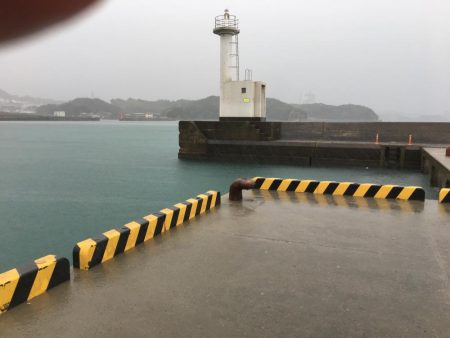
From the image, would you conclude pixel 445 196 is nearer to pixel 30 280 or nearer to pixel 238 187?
pixel 238 187

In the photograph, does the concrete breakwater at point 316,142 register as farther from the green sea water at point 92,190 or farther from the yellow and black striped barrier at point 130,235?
the yellow and black striped barrier at point 130,235

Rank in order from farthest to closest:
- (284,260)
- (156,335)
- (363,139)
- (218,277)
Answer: (363,139)
(284,260)
(218,277)
(156,335)

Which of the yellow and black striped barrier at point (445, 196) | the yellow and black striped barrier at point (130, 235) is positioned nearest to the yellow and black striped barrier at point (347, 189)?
the yellow and black striped barrier at point (445, 196)

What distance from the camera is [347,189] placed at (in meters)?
9.41

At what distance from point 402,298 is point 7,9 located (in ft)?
14.3

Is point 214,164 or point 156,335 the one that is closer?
point 156,335

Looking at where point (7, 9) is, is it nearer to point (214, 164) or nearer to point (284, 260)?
point (284, 260)

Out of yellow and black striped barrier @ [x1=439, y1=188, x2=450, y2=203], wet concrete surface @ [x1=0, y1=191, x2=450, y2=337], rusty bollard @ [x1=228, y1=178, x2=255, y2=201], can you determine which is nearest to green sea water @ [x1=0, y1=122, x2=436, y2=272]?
rusty bollard @ [x1=228, y1=178, x2=255, y2=201]

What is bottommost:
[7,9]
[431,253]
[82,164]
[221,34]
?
[82,164]

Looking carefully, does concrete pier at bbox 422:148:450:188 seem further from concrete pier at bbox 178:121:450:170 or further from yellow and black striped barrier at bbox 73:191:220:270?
yellow and black striped barrier at bbox 73:191:220:270

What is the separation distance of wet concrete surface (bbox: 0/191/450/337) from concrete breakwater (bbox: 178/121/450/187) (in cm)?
1966

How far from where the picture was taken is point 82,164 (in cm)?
3491

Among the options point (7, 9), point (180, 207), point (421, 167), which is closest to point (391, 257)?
point (180, 207)

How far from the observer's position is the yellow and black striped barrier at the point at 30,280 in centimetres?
369
